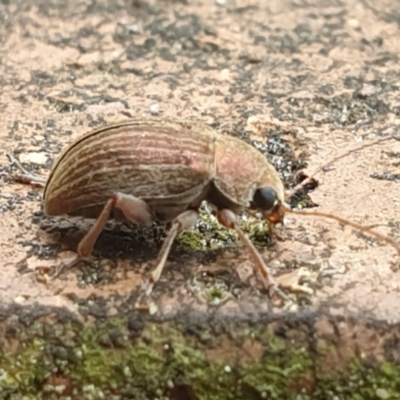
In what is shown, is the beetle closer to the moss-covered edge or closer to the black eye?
the black eye

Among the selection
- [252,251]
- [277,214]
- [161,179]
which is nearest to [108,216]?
[161,179]

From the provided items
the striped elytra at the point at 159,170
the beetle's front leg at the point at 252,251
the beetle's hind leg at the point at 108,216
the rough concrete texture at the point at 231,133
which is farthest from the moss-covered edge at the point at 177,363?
the striped elytra at the point at 159,170

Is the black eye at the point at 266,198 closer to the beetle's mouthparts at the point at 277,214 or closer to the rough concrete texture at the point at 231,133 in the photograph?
the beetle's mouthparts at the point at 277,214

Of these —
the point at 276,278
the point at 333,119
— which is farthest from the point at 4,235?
the point at 333,119

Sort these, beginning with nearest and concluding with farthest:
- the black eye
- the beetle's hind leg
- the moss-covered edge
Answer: the moss-covered edge, the beetle's hind leg, the black eye

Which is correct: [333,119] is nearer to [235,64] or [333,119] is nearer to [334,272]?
[235,64]

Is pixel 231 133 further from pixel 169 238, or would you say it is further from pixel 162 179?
pixel 169 238

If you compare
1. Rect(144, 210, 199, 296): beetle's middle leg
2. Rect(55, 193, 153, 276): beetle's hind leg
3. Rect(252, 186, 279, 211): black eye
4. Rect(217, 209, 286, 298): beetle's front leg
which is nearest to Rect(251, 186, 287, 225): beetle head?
Rect(252, 186, 279, 211): black eye
